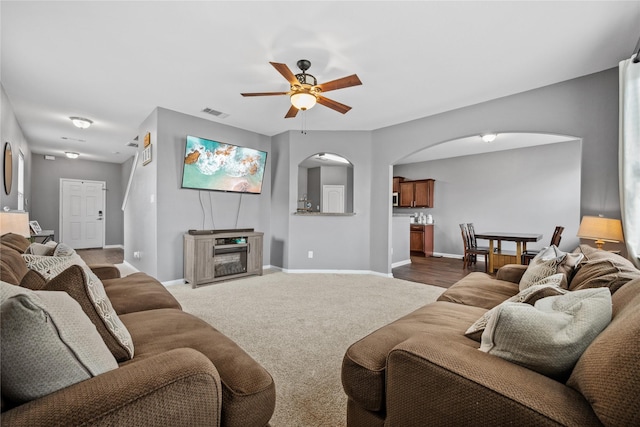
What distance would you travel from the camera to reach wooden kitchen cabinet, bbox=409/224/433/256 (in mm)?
7520

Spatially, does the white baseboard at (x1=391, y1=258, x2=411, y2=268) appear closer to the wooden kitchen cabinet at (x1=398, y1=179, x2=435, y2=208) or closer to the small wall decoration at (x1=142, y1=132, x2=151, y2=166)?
the wooden kitchen cabinet at (x1=398, y1=179, x2=435, y2=208)

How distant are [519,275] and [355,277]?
8.06 ft

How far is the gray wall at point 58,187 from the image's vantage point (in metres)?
7.18

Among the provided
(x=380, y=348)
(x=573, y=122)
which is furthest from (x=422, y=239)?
(x=380, y=348)

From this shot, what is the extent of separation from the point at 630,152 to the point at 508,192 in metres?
4.54

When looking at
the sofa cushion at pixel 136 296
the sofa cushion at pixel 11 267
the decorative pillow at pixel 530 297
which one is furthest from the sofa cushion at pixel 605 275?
the sofa cushion at pixel 11 267

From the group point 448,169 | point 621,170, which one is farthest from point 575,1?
point 448,169

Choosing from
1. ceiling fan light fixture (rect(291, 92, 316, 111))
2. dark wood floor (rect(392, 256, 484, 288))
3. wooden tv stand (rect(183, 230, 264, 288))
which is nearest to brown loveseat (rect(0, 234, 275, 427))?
ceiling fan light fixture (rect(291, 92, 316, 111))

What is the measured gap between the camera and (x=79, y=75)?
10.4 ft

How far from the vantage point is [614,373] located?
2.31 ft

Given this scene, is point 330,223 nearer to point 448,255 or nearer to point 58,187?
point 448,255

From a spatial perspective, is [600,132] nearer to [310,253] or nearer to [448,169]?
[310,253]

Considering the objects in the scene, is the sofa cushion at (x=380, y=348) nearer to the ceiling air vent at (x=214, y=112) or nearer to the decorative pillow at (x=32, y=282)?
the decorative pillow at (x=32, y=282)

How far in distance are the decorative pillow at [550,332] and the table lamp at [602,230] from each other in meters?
2.11
